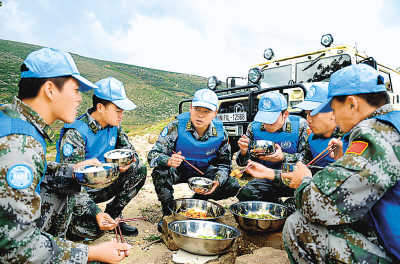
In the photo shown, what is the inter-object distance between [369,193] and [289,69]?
5.95 m

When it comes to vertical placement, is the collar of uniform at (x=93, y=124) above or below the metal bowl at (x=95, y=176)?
above

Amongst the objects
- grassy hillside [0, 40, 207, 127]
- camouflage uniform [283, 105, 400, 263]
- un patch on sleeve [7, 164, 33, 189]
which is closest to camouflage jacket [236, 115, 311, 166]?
camouflage uniform [283, 105, 400, 263]

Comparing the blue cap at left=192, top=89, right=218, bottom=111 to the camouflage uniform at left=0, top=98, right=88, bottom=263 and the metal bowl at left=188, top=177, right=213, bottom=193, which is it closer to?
the metal bowl at left=188, top=177, right=213, bottom=193

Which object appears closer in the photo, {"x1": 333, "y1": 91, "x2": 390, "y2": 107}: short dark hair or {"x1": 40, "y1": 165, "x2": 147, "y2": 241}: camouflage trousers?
{"x1": 333, "y1": 91, "x2": 390, "y2": 107}: short dark hair

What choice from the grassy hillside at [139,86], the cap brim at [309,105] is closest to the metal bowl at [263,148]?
the cap brim at [309,105]

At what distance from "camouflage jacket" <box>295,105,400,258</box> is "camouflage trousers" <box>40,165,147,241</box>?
185 centimetres

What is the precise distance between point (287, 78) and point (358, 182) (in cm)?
587

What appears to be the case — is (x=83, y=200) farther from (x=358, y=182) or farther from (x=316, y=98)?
(x=316, y=98)

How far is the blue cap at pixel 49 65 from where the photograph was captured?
4.96 ft

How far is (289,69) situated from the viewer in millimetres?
6895

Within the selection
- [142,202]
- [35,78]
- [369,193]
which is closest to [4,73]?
[142,202]

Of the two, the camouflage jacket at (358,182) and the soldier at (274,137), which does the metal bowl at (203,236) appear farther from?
the soldier at (274,137)

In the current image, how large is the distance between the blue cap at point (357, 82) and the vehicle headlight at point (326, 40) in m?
5.12

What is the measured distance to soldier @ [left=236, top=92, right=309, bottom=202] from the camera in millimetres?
3445
